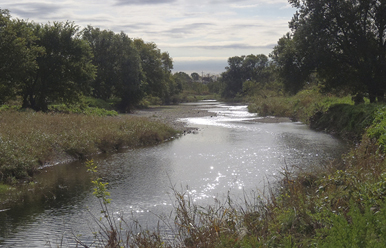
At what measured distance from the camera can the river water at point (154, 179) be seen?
32.9 feet

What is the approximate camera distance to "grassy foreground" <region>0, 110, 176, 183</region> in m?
14.9

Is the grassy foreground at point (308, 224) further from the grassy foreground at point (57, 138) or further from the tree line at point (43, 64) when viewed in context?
the tree line at point (43, 64)

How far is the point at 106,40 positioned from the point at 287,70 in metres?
28.9

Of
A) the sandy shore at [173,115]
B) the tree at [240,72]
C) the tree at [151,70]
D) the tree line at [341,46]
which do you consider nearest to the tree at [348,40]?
the tree line at [341,46]

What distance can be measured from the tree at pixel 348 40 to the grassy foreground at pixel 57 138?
40.5ft

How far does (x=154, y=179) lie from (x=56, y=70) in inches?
816

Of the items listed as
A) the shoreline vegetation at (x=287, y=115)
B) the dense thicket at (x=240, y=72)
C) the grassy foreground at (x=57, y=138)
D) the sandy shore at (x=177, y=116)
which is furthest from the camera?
the dense thicket at (x=240, y=72)

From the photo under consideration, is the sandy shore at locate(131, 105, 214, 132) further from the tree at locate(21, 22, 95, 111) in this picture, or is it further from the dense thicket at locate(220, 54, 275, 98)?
the dense thicket at locate(220, 54, 275, 98)

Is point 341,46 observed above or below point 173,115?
above

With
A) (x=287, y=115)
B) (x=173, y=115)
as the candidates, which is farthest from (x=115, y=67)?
(x=287, y=115)

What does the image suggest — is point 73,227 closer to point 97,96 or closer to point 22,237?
point 22,237

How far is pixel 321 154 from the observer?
1873 centimetres

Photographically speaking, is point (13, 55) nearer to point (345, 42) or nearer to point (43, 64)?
point (43, 64)

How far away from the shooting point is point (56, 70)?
31969 millimetres
